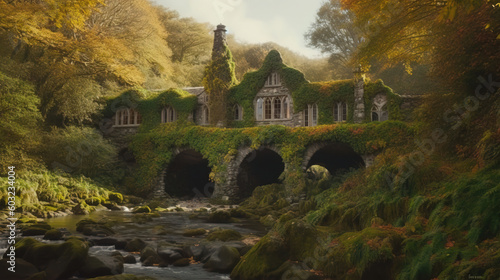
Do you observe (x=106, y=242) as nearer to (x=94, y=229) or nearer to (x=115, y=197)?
(x=94, y=229)

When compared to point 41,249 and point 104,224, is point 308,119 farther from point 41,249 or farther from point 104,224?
point 41,249

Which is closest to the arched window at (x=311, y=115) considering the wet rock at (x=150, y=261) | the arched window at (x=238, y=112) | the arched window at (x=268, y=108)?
the arched window at (x=268, y=108)

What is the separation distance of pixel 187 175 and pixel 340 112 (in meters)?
12.3

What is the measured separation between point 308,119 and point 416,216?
2208 centimetres

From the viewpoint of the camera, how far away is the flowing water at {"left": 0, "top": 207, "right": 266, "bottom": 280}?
29.1 feet

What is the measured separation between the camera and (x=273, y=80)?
31.7 meters

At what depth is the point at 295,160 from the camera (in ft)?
78.4

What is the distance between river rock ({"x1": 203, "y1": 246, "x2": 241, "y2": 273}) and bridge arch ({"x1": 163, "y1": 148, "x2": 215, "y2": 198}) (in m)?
19.4

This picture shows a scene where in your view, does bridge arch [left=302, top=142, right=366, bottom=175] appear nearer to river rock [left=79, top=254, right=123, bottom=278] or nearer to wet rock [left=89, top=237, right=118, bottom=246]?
wet rock [left=89, top=237, right=118, bottom=246]

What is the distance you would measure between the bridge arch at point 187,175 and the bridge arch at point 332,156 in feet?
25.9

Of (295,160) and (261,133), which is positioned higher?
(261,133)

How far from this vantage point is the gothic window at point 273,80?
3152 cm

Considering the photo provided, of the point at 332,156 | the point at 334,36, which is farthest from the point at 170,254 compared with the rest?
the point at 334,36

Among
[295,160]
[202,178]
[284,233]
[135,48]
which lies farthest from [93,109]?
[284,233]
